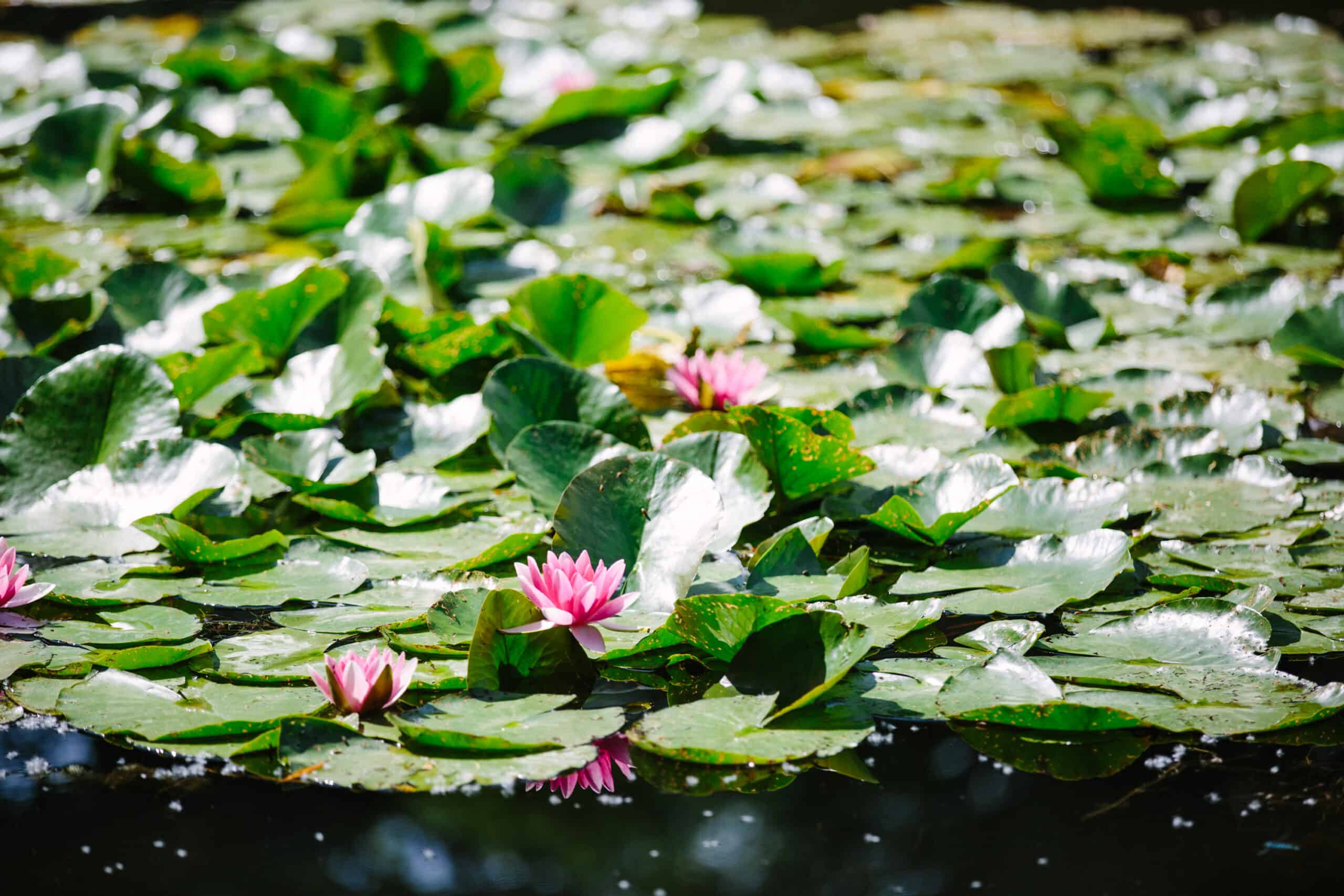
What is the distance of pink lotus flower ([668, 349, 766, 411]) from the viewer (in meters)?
1.98

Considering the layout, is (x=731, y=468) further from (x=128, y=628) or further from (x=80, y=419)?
(x=80, y=419)

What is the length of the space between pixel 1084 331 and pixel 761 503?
101cm

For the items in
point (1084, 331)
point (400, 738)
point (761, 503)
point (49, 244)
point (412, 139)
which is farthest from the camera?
point (412, 139)

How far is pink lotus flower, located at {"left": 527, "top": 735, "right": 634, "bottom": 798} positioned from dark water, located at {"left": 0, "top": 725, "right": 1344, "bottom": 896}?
0.01 metres

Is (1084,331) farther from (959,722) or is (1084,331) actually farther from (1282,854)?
(1282,854)

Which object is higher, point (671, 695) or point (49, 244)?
point (671, 695)

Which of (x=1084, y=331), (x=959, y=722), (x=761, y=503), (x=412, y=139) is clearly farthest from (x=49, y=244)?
(x=959, y=722)

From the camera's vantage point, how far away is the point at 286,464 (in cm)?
175

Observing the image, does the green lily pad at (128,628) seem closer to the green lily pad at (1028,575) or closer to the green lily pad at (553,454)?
the green lily pad at (553,454)

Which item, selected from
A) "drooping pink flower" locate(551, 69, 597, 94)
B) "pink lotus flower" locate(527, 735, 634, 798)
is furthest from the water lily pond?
"drooping pink flower" locate(551, 69, 597, 94)

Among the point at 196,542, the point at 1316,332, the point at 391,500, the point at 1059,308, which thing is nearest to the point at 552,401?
the point at 391,500

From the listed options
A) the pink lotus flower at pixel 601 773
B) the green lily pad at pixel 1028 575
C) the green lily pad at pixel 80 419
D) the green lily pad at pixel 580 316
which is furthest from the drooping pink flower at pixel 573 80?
the pink lotus flower at pixel 601 773

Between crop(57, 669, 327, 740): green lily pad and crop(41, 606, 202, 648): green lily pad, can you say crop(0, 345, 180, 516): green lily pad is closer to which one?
crop(41, 606, 202, 648): green lily pad

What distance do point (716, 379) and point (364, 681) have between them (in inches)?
35.4
